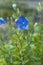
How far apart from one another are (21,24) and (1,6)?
98 cm

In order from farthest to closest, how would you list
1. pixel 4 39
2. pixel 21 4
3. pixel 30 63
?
pixel 21 4
pixel 4 39
pixel 30 63

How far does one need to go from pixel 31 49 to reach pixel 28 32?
3.3 inches

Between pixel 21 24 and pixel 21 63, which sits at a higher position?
pixel 21 24

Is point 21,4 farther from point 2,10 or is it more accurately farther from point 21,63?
point 21,63

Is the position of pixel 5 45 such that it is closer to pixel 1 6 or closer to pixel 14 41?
pixel 14 41

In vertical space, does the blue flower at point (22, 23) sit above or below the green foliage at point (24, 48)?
above

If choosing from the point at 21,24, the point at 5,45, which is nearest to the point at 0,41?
the point at 5,45

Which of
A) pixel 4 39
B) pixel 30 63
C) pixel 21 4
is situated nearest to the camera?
pixel 30 63

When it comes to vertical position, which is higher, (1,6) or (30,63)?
(1,6)

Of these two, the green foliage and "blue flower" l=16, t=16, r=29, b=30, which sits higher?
"blue flower" l=16, t=16, r=29, b=30

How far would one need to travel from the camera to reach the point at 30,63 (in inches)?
33.0

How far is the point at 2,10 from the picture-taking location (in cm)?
178

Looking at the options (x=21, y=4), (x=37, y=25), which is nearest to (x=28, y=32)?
(x=37, y=25)

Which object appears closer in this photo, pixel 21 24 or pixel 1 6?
pixel 21 24
